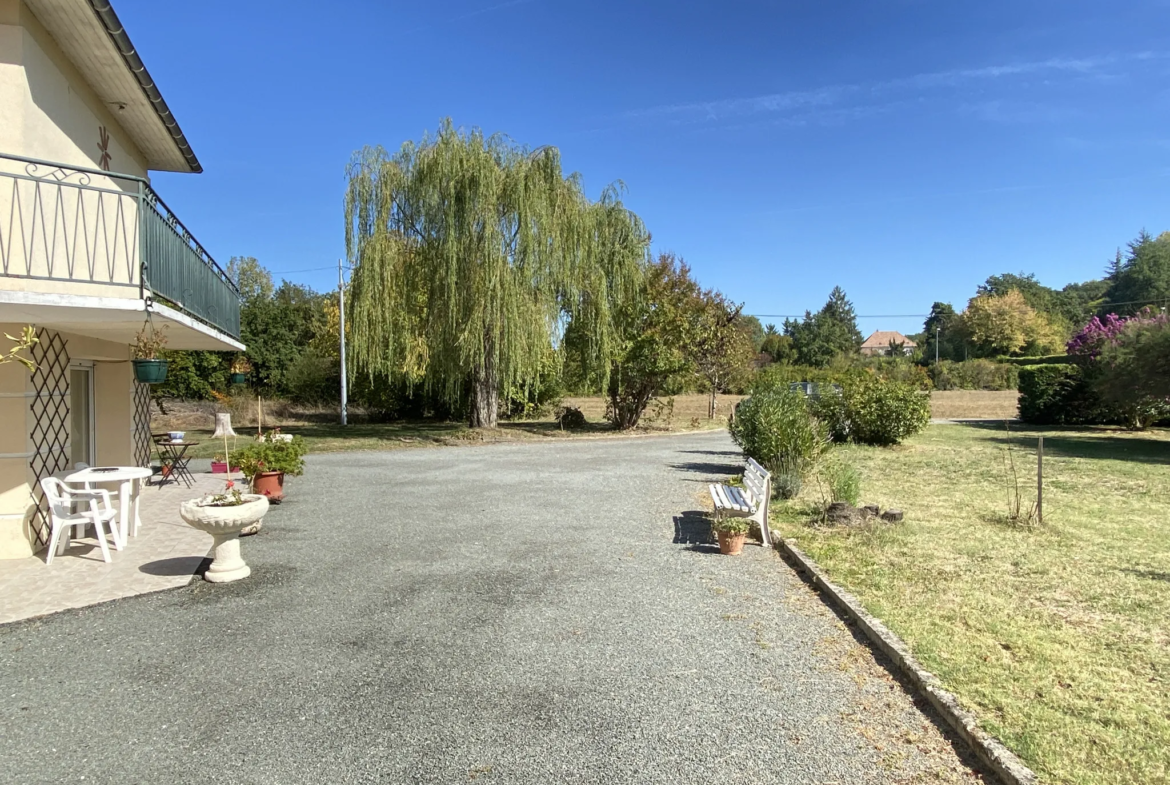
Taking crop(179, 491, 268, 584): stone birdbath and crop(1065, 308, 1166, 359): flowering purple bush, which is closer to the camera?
crop(179, 491, 268, 584): stone birdbath

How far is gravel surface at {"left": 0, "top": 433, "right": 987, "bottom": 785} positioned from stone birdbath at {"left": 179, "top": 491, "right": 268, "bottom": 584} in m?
0.23

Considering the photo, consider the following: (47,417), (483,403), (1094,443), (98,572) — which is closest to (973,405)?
(1094,443)

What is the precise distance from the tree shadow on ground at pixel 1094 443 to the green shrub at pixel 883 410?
2129mm

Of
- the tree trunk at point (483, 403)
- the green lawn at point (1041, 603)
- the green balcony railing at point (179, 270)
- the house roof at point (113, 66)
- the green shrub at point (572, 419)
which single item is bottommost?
the green lawn at point (1041, 603)

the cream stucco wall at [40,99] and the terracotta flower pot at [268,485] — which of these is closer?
the cream stucco wall at [40,99]

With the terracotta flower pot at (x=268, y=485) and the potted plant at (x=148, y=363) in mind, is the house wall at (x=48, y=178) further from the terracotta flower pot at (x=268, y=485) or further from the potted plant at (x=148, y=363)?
the terracotta flower pot at (x=268, y=485)

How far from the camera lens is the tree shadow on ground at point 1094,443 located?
15.5 meters

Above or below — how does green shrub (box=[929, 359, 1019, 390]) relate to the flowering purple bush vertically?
below

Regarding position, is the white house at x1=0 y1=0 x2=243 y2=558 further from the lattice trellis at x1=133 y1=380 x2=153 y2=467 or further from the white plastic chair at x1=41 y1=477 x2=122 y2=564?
the lattice trellis at x1=133 y1=380 x2=153 y2=467

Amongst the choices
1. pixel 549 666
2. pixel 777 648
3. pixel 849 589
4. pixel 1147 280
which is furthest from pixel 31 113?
pixel 1147 280

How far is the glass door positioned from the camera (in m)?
8.78

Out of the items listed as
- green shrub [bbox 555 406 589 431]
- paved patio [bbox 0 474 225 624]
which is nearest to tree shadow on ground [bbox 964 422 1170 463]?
green shrub [bbox 555 406 589 431]

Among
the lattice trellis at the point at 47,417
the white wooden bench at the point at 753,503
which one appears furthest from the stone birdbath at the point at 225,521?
the white wooden bench at the point at 753,503

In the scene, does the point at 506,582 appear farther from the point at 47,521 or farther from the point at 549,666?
the point at 47,521
